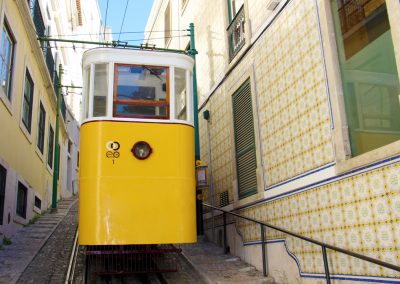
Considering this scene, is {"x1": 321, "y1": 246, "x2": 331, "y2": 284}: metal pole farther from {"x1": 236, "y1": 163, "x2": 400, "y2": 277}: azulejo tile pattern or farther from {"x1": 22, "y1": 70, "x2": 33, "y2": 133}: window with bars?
{"x1": 22, "y1": 70, "x2": 33, "y2": 133}: window with bars

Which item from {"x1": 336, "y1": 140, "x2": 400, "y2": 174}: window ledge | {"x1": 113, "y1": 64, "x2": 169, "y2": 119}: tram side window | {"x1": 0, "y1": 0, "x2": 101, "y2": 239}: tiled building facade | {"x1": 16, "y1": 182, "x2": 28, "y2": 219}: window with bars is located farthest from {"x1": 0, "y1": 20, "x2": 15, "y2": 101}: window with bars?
{"x1": 336, "y1": 140, "x2": 400, "y2": 174}: window ledge

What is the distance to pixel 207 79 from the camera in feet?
37.0

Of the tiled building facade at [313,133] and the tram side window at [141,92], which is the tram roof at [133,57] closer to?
the tram side window at [141,92]

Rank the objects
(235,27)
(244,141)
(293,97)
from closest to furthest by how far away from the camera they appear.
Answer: (293,97), (244,141), (235,27)

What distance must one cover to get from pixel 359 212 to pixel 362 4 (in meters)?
2.38

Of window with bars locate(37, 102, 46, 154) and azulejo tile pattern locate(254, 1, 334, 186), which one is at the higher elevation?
window with bars locate(37, 102, 46, 154)

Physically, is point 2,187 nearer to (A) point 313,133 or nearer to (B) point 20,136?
(B) point 20,136

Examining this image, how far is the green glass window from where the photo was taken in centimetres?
471

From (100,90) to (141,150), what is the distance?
1147 mm

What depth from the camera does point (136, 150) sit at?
6.63m

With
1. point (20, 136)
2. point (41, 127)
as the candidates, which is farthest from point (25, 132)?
point (41, 127)

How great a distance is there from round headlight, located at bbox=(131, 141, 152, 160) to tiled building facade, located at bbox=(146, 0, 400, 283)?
2.01m

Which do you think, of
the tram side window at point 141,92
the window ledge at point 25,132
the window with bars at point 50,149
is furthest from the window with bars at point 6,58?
the window with bars at point 50,149

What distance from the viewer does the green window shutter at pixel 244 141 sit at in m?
8.18
